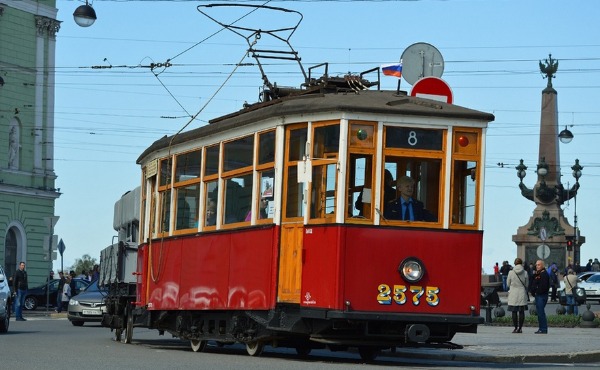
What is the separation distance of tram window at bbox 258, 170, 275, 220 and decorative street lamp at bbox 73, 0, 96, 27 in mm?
19682

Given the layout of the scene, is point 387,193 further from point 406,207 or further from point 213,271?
point 213,271

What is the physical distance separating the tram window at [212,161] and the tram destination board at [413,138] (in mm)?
3051

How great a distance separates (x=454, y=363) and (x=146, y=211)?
5.84 metres

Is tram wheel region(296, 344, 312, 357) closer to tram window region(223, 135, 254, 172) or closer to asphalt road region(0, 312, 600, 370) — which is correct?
asphalt road region(0, 312, 600, 370)

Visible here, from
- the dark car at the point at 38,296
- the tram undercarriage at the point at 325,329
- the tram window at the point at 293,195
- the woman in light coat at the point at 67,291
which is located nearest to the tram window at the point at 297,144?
the tram window at the point at 293,195

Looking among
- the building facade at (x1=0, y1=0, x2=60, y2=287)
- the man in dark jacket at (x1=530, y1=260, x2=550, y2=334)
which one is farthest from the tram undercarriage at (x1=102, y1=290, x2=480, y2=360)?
the building facade at (x1=0, y1=0, x2=60, y2=287)

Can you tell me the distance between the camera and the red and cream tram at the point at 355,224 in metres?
17.1

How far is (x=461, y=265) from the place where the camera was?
57.0 feet

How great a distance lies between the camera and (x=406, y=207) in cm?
1747

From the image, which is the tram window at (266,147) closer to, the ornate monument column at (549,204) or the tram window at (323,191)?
the tram window at (323,191)

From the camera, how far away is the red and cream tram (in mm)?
17125

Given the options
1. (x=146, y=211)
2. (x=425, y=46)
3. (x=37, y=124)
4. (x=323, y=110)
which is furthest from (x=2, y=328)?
(x=37, y=124)

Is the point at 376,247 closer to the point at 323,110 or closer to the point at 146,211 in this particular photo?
the point at 323,110

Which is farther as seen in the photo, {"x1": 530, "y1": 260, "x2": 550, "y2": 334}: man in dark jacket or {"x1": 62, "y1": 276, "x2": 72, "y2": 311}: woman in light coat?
{"x1": 62, "y1": 276, "x2": 72, "y2": 311}: woman in light coat
